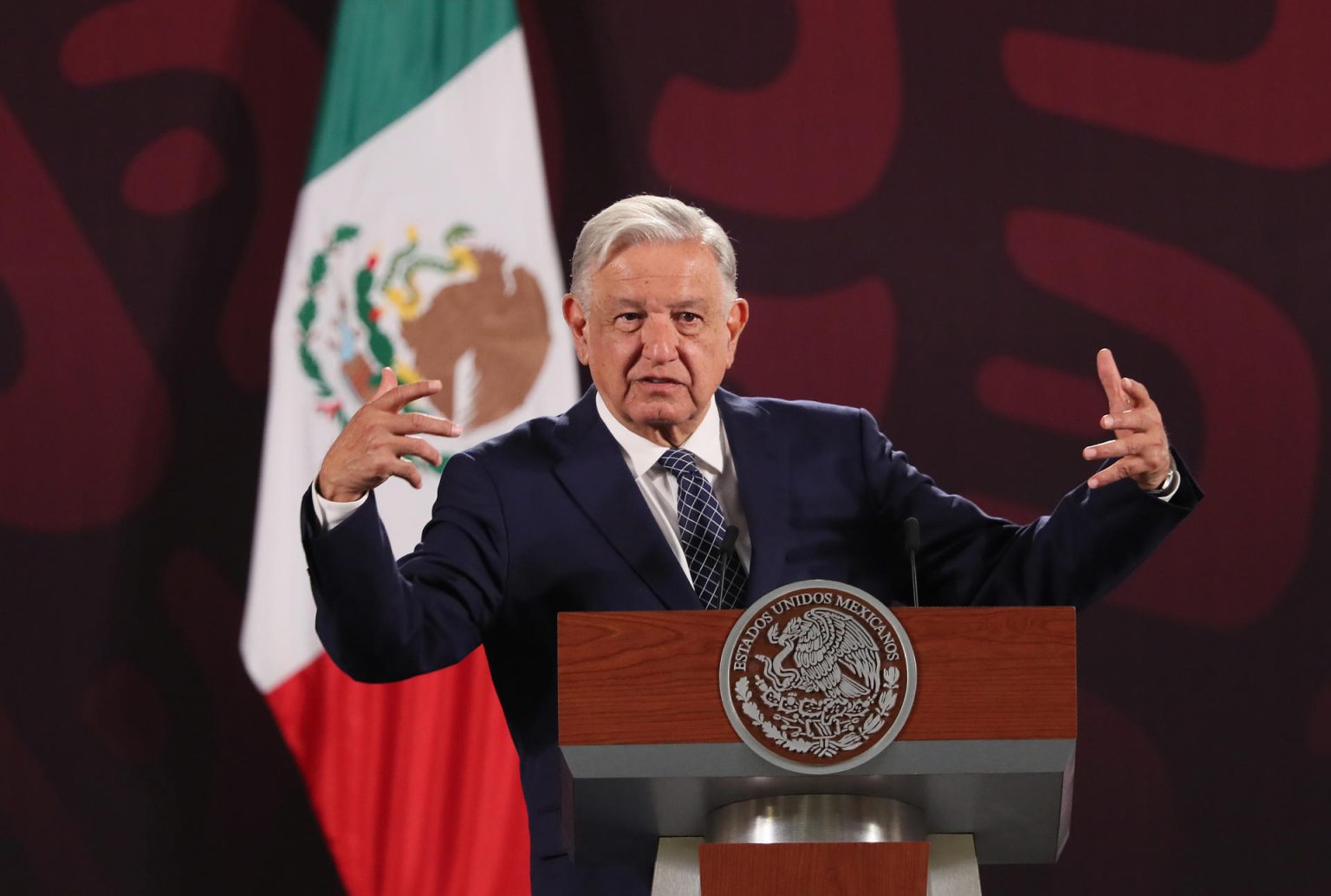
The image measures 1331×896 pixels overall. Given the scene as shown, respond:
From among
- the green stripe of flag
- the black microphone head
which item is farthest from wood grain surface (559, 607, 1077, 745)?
the green stripe of flag

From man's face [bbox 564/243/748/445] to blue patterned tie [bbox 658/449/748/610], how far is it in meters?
0.11

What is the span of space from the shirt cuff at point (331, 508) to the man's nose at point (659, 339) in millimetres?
542

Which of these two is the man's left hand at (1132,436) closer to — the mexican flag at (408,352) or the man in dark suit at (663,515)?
the man in dark suit at (663,515)

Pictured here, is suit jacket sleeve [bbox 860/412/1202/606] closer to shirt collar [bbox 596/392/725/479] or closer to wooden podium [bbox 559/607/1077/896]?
shirt collar [bbox 596/392/725/479]

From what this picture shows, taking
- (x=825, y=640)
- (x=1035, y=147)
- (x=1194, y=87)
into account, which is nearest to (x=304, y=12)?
(x=1035, y=147)

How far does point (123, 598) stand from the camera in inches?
143

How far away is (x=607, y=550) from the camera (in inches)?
84.4

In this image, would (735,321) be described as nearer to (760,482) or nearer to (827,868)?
(760,482)

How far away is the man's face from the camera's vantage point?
2.24 m

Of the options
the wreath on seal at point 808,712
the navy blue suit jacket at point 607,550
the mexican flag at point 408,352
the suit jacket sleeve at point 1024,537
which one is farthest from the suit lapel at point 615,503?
the mexican flag at point 408,352

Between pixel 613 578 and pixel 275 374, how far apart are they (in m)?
1.80

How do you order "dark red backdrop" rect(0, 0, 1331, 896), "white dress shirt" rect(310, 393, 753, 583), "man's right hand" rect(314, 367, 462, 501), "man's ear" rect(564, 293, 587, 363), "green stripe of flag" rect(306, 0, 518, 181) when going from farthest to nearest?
"green stripe of flag" rect(306, 0, 518, 181) → "dark red backdrop" rect(0, 0, 1331, 896) → "man's ear" rect(564, 293, 587, 363) → "white dress shirt" rect(310, 393, 753, 583) → "man's right hand" rect(314, 367, 462, 501)

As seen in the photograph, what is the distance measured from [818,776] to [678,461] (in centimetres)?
73

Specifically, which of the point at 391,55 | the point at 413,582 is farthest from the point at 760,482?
the point at 391,55
